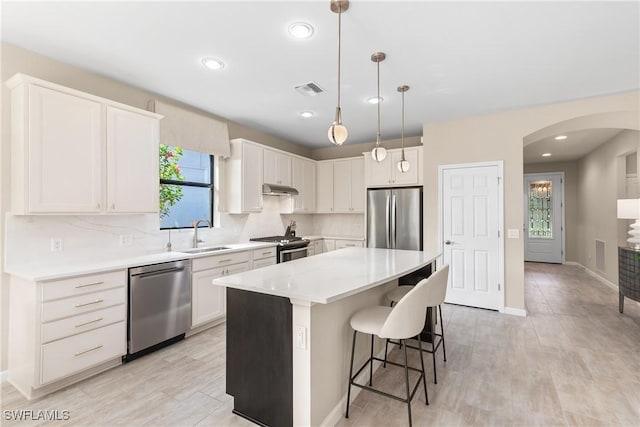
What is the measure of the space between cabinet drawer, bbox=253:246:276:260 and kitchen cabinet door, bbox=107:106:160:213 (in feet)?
4.60

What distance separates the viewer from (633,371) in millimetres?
2576

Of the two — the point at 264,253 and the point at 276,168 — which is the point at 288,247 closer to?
the point at 264,253

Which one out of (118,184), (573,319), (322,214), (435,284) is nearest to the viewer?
(435,284)

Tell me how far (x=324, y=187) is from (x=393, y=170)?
1.50 m

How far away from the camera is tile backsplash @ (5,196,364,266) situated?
2.50m

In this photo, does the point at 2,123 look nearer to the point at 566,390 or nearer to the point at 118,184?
the point at 118,184

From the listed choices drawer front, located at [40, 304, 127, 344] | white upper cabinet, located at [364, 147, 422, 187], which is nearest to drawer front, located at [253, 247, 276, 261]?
drawer front, located at [40, 304, 127, 344]

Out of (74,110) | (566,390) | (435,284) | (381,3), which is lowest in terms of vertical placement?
(566,390)

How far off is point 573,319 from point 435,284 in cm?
302

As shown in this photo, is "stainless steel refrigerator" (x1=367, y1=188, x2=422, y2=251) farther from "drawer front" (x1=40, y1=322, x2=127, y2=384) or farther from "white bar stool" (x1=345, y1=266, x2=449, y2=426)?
"drawer front" (x1=40, y1=322, x2=127, y2=384)

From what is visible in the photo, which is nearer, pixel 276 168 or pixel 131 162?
pixel 131 162

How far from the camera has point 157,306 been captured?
292 cm

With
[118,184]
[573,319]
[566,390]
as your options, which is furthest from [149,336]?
[573,319]

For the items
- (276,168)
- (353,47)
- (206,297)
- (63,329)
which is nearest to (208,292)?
(206,297)
